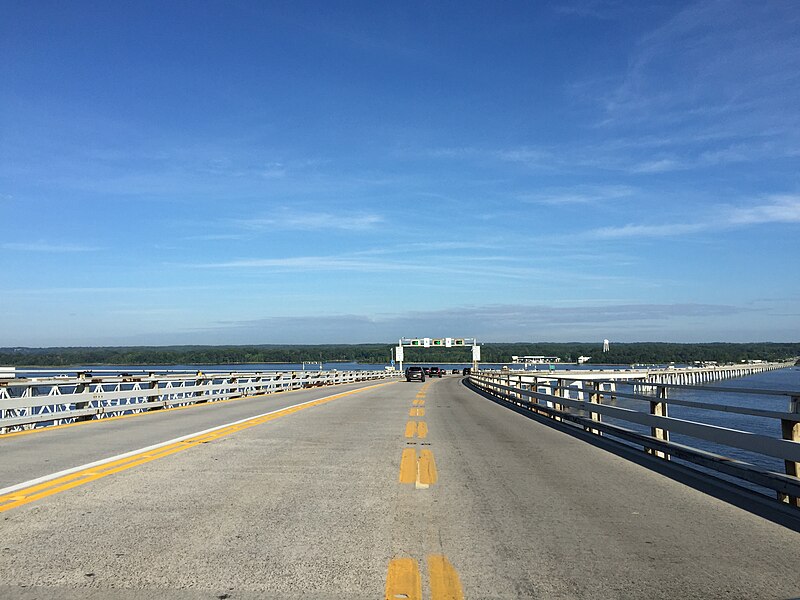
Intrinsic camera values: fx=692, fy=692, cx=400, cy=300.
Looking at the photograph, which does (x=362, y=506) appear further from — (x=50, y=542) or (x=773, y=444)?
(x=773, y=444)

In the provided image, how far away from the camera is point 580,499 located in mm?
7879

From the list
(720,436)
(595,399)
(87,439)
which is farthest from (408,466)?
(87,439)

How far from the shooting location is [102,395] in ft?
61.0

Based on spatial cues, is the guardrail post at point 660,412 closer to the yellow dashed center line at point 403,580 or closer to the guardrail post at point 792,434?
the guardrail post at point 792,434

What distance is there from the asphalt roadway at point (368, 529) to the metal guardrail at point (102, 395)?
4392 mm

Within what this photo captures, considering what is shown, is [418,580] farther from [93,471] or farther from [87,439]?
[87,439]

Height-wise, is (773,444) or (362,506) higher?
(773,444)

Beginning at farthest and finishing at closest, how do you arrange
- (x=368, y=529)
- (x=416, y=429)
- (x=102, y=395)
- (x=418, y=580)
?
(x=102, y=395), (x=416, y=429), (x=368, y=529), (x=418, y=580)

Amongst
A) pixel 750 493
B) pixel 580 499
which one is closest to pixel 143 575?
pixel 580 499

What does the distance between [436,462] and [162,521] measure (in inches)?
196

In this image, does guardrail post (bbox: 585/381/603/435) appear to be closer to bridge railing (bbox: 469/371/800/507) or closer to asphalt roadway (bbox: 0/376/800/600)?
bridge railing (bbox: 469/371/800/507)

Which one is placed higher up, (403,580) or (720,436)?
(720,436)

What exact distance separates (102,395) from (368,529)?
569 inches

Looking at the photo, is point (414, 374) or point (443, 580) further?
point (414, 374)
